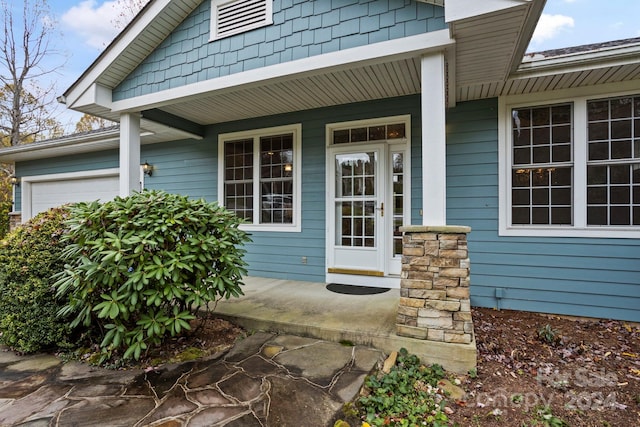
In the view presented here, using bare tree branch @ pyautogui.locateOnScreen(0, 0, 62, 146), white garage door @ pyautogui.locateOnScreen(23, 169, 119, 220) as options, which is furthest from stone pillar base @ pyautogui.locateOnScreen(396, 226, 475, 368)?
bare tree branch @ pyautogui.locateOnScreen(0, 0, 62, 146)

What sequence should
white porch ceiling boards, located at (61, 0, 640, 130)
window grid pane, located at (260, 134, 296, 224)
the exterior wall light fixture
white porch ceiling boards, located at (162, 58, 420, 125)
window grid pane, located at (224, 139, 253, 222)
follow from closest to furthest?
white porch ceiling boards, located at (61, 0, 640, 130) → white porch ceiling boards, located at (162, 58, 420, 125) → window grid pane, located at (260, 134, 296, 224) → window grid pane, located at (224, 139, 253, 222) → the exterior wall light fixture

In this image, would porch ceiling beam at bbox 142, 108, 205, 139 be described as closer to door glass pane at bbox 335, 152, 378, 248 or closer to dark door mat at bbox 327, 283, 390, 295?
door glass pane at bbox 335, 152, 378, 248

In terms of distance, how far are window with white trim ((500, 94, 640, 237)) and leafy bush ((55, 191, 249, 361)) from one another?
3578mm

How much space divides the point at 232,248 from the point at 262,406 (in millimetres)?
1452

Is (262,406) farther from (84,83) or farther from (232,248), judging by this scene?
(84,83)

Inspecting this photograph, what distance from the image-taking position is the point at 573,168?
3812 millimetres

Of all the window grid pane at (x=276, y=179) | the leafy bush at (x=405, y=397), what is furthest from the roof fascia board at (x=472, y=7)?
the window grid pane at (x=276, y=179)

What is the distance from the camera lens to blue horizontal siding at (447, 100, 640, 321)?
144 inches

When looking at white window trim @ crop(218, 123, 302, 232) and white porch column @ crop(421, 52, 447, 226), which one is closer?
white porch column @ crop(421, 52, 447, 226)

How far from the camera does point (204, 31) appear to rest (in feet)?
13.3

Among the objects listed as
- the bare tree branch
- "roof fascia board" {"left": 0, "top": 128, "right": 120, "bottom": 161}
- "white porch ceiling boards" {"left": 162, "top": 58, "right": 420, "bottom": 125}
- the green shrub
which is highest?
the bare tree branch

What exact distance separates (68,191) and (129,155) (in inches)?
179

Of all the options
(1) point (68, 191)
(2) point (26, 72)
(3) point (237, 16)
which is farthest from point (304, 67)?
(2) point (26, 72)

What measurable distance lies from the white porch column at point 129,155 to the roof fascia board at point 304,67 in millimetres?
167
